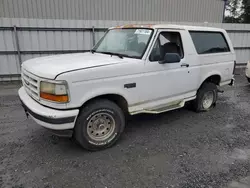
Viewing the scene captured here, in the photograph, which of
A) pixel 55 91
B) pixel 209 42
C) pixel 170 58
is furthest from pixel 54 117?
pixel 209 42

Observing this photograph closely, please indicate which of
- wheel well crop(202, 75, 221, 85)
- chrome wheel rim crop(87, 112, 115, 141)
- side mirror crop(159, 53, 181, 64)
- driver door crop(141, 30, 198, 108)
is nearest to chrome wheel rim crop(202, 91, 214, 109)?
wheel well crop(202, 75, 221, 85)

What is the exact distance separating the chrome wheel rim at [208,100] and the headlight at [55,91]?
3535mm

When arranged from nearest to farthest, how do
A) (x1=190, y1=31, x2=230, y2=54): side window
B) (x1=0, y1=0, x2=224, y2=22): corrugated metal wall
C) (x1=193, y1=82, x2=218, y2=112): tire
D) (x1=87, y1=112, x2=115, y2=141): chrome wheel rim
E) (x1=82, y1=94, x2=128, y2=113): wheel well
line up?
(x1=87, y1=112, x2=115, y2=141): chrome wheel rim, (x1=82, y1=94, x2=128, y2=113): wheel well, (x1=190, y1=31, x2=230, y2=54): side window, (x1=193, y1=82, x2=218, y2=112): tire, (x1=0, y1=0, x2=224, y2=22): corrugated metal wall

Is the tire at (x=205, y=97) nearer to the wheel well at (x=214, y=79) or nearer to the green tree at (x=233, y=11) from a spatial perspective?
the wheel well at (x=214, y=79)

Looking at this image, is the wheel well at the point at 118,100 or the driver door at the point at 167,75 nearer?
the wheel well at the point at 118,100

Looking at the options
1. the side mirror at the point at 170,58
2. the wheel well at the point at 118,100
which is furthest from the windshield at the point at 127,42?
the wheel well at the point at 118,100

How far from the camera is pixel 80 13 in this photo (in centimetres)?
1179

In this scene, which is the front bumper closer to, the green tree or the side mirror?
the side mirror

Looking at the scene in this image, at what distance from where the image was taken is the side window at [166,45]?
3713 mm

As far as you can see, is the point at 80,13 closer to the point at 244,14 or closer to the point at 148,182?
the point at 148,182

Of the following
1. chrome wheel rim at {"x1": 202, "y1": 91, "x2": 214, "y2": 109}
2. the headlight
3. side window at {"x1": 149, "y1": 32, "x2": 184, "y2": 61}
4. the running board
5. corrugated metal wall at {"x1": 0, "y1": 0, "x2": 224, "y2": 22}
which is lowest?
chrome wheel rim at {"x1": 202, "y1": 91, "x2": 214, "y2": 109}

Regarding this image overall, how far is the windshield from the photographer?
12.1ft

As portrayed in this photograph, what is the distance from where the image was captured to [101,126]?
3.37 metres

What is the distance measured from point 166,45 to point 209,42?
138cm
